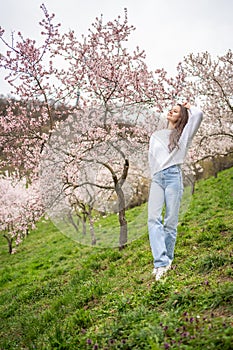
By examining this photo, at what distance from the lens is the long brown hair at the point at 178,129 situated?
15.9 feet

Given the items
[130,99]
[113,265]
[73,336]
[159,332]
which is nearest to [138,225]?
[113,265]

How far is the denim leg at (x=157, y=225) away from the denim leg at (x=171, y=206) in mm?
109

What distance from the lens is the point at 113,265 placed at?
735 cm

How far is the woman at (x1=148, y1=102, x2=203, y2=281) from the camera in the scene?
4.89 m

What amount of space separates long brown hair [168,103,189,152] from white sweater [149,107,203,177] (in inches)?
1.8

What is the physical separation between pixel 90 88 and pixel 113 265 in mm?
4398

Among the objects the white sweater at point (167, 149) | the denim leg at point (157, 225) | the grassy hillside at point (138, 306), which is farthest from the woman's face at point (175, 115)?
the grassy hillside at point (138, 306)

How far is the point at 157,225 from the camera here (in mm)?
4906

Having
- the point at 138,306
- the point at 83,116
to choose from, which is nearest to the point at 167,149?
the point at 138,306

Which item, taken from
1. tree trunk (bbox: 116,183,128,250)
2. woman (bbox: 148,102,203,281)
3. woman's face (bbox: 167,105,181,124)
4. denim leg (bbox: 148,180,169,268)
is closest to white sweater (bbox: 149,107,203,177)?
woman (bbox: 148,102,203,281)

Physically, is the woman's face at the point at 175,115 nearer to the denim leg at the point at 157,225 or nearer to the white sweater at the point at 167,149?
the white sweater at the point at 167,149

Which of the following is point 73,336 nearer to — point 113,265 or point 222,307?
point 222,307

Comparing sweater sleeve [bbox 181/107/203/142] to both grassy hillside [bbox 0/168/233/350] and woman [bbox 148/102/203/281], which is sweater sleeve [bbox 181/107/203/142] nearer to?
woman [bbox 148/102/203/281]

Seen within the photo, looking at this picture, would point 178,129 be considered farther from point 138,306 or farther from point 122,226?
point 138,306
